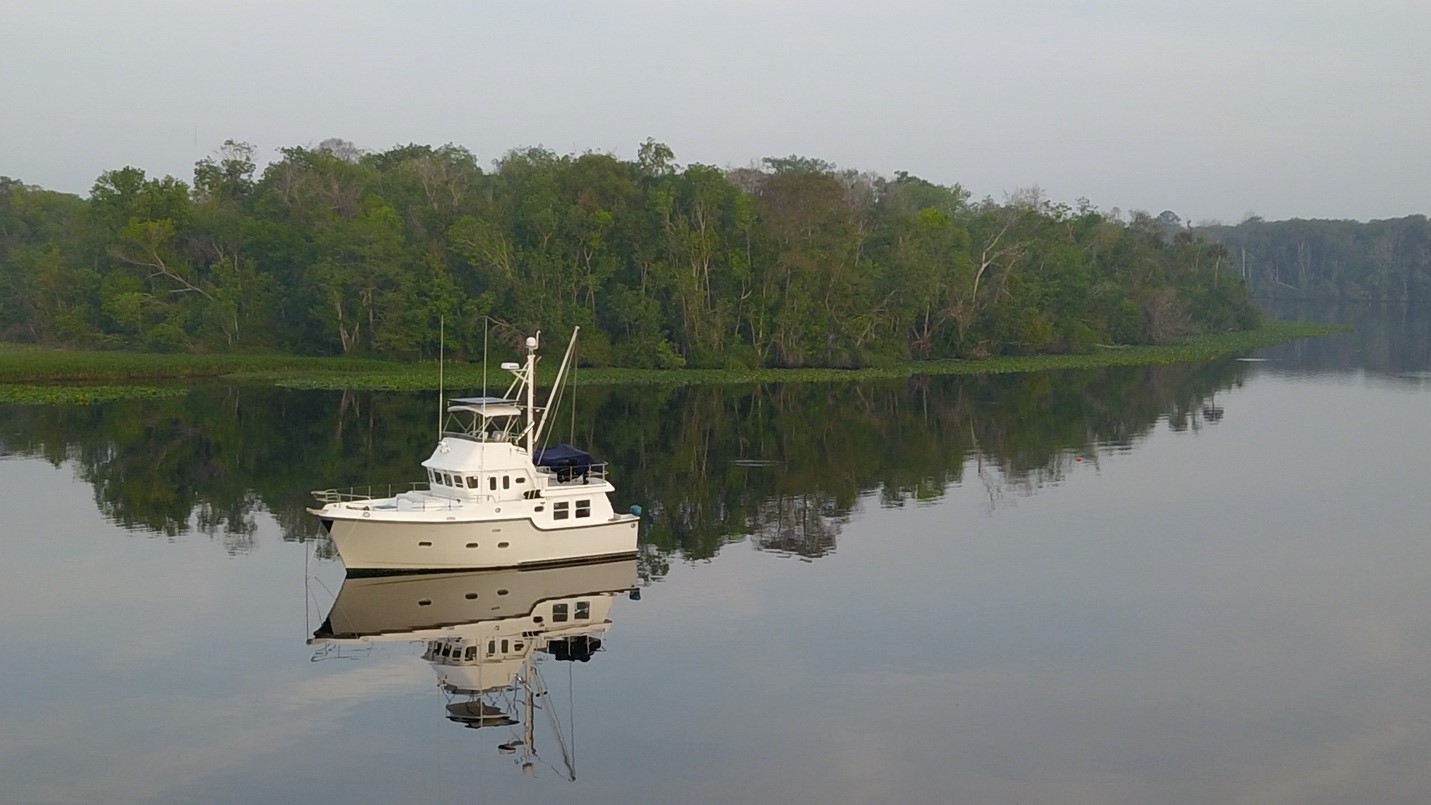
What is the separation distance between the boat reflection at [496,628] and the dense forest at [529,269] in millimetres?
58621

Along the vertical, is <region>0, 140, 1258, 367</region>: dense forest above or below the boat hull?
above

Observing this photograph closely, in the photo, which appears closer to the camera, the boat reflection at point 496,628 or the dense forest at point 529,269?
the boat reflection at point 496,628

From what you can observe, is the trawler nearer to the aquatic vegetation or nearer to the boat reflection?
the boat reflection

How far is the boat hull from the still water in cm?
62

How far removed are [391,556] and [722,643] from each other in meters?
8.82

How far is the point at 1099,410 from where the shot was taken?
75.2 m

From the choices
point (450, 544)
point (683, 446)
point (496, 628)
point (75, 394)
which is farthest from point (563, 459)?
point (75, 394)

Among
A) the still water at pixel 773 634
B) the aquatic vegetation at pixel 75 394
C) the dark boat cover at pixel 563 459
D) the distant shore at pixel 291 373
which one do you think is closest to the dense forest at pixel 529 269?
the distant shore at pixel 291 373

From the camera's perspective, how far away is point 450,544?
34688 mm

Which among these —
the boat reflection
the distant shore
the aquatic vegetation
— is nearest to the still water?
the boat reflection

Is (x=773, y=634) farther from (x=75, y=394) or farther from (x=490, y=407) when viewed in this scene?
(x=75, y=394)

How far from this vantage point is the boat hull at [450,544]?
34.2 meters

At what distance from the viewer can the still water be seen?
77.5ft

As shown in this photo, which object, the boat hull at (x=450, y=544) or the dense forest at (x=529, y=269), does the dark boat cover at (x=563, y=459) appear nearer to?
the boat hull at (x=450, y=544)
